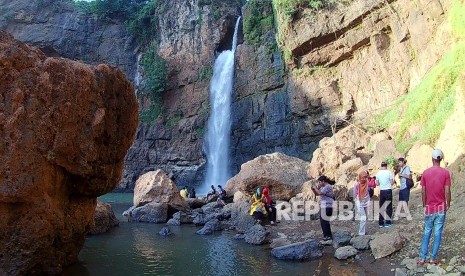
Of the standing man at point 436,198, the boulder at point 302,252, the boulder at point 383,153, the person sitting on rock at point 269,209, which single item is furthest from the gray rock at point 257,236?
the boulder at point 383,153

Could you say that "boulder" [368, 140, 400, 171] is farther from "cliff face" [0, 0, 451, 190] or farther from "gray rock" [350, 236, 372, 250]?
"gray rock" [350, 236, 372, 250]

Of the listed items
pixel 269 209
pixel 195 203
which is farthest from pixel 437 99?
pixel 195 203

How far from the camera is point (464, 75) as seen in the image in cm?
1296

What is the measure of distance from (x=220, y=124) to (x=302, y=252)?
102ft

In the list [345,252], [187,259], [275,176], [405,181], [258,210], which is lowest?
[187,259]

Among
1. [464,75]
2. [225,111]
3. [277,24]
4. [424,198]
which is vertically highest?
[277,24]

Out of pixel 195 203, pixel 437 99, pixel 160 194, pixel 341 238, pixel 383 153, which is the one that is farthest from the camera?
pixel 195 203

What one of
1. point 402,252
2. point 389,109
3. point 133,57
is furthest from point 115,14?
point 402,252

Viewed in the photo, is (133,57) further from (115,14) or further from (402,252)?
(402,252)

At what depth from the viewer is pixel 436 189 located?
294 inches

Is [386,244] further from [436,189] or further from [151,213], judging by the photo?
[151,213]

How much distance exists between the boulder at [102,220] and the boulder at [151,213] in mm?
1948

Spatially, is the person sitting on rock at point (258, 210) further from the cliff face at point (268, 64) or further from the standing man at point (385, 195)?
the cliff face at point (268, 64)

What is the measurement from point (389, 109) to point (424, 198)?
19.4 meters
